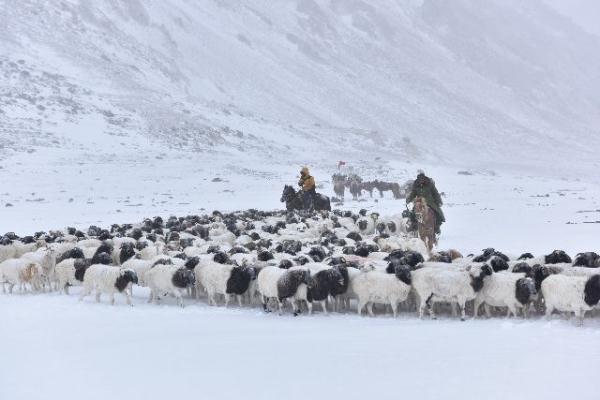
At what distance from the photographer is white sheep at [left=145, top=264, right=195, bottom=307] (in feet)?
35.3

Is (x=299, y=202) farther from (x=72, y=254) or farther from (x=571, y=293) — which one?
(x=571, y=293)

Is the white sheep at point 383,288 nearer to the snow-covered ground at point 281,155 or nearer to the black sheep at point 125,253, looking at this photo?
the snow-covered ground at point 281,155

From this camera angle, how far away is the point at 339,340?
311 inches

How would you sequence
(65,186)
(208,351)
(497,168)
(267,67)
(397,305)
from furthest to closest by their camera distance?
(267,67) < (497,168) < (65,186) < (397,305) < (208,351)

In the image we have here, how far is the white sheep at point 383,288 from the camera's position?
962 cm

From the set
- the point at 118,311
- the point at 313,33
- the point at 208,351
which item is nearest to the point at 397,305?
the point at 208,351

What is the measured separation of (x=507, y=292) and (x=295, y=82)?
11344 centimetres

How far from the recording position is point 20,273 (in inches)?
472

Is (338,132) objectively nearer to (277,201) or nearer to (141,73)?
(141,73)

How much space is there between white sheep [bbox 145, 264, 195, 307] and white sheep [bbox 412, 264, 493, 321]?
374cm

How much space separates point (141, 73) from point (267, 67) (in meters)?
32.0

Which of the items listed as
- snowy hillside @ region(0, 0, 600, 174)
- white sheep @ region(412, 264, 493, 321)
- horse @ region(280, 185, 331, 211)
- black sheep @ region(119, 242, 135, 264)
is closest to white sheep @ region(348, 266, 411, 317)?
white sheep @ region(412, 264, 493, 321)

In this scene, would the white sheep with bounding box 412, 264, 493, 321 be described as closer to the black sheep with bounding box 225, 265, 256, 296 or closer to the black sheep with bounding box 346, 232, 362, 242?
the black sheep with bounding box 225, 265, 256, 296

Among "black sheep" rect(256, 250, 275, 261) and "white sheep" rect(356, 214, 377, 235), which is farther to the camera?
"white sheep" rect(356, 214, 377, 235)
